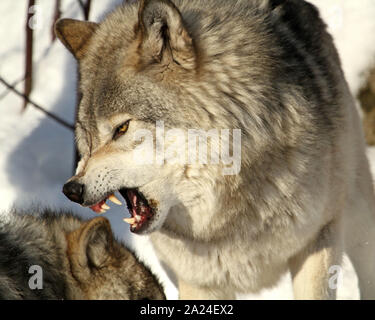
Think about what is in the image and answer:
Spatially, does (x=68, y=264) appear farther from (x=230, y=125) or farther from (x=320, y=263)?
(x=320, y=263)

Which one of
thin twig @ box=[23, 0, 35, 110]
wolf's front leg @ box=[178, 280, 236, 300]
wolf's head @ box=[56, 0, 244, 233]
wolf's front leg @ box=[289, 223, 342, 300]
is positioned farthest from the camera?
thin twig @ box=[23, 0, 35, 110]

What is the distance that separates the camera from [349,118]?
3.51m

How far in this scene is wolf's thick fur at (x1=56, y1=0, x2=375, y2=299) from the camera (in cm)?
293

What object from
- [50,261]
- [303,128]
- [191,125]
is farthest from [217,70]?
[50,261]

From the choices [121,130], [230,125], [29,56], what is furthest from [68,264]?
[29,56]

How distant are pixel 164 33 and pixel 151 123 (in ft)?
1.44

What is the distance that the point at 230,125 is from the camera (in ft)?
9.59

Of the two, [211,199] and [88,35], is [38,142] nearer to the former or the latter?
[88,35]

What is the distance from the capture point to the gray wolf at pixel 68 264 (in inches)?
117

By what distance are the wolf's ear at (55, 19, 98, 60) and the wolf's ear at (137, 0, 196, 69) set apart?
523 mm

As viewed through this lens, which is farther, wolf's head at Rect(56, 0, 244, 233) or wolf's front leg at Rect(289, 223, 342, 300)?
wolf's front leg at Rect(289, 223, 342, 300)

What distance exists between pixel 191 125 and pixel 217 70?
1.00 feet

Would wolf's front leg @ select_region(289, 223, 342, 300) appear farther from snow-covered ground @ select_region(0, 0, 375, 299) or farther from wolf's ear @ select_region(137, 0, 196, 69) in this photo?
snow-covered ground @ select_region(0, 0, 375, 299)

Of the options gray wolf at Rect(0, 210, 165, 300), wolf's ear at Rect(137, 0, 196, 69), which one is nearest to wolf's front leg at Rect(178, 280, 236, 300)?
gray wolf at Rect(0, 210, 165, 300)
